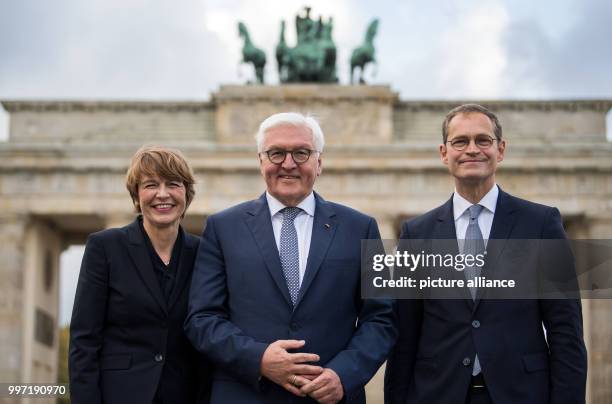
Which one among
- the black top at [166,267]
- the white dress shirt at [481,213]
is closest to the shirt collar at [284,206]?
the black top at [166,267]

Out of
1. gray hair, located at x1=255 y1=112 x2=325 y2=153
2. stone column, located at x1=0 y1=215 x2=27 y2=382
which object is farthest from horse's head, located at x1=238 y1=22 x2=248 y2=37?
gray hair, located at x1=255 y1=112 x2=325 y2=153

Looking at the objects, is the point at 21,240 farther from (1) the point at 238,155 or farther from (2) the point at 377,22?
Result: (2) the point at 377,22

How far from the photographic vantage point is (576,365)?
5.68 metres

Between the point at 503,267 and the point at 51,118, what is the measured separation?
91.1ft

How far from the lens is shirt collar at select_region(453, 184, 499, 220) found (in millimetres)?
6234

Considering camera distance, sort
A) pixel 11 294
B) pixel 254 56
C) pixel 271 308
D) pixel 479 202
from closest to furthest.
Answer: pixel 271 308 < pixel 479 202 < pixel 11 294 < pixel 254 56

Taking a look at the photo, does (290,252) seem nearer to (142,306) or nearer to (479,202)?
(142,306)

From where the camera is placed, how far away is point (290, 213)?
19.9 ft

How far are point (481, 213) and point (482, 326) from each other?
76 centimetres

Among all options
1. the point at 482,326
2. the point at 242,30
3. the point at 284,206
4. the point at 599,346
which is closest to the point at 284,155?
the point at 284,206

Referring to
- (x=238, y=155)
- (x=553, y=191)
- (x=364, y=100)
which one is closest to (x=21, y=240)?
(x=238, y=155)

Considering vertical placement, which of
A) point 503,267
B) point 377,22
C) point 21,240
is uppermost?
point 377,22

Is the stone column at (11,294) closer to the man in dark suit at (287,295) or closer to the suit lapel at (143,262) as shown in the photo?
the suit lapel at (143,262)

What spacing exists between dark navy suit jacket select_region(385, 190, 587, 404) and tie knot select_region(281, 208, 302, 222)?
83 centimetres
